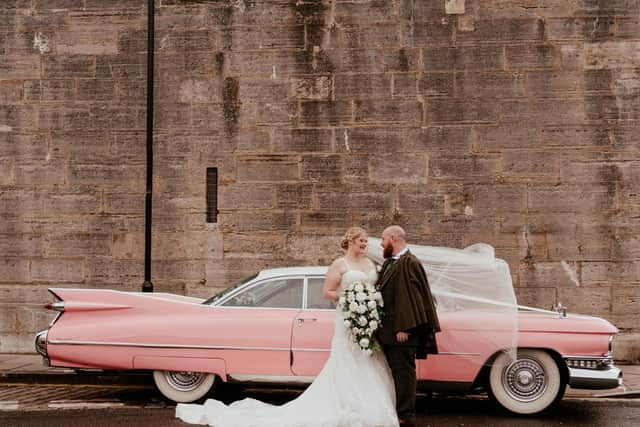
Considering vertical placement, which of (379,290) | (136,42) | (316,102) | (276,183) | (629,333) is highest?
(136,42)

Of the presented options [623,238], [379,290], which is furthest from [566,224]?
[379,290]

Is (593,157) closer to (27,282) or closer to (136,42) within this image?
(136,42)

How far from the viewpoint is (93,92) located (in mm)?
11812

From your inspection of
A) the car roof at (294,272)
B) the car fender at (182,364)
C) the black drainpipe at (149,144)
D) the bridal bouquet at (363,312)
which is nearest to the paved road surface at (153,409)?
the car fender at (182,364)

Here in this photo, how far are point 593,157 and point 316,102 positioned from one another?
3857 mm

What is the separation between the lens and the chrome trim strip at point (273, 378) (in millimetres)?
7703

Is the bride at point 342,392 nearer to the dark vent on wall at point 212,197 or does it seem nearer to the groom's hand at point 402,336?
the groom's hand at point 402,336

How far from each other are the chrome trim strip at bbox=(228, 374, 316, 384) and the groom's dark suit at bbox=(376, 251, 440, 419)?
1.01 m

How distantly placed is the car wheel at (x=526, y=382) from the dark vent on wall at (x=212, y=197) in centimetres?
524

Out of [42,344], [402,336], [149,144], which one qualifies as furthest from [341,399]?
[149,144]

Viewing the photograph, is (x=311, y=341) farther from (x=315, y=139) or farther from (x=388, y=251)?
(x=315, y=139)

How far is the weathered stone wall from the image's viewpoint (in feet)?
36.4

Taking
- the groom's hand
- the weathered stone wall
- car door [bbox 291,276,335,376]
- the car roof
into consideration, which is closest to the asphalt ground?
Result: the weathered stone wall

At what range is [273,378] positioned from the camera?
7754 millimetres
